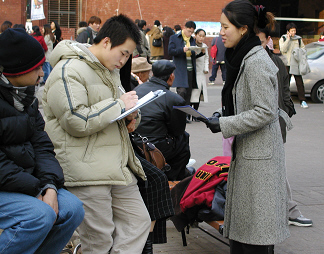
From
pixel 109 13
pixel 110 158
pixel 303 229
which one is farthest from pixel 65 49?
pixel 109 13

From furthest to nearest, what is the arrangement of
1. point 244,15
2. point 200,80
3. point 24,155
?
point 200,80
point 244,15
point 24,155

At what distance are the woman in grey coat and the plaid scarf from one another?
4.01 ft

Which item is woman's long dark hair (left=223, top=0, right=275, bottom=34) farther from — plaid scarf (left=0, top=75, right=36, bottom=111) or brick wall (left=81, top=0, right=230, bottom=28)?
brick wall (left=81, top=0, right=230, bottom=28)

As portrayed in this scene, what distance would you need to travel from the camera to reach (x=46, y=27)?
14828mm

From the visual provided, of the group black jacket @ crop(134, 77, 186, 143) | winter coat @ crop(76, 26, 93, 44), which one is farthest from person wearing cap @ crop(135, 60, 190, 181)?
winter coat @ crop(76, 26, 93, 44)

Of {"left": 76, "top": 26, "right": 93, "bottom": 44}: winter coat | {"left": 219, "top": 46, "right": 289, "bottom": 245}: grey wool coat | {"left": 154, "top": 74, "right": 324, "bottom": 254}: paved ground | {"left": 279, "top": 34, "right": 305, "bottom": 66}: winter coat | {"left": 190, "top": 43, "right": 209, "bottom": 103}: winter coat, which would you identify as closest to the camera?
{"left": 219, "top": 46, "right": 289, "bottom": 245}: grey wool coat

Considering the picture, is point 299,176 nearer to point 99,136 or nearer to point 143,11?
point 99,136

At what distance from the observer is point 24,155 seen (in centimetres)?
273

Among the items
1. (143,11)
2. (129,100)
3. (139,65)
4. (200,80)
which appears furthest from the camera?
(143,11)

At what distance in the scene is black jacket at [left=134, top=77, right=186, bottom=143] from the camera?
507 cm

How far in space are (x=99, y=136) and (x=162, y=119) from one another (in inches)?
83.0

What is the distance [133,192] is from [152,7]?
21.0 metres

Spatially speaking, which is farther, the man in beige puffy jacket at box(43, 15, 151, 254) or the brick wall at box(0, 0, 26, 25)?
the brick wall at box(0, 0, 26, 25)

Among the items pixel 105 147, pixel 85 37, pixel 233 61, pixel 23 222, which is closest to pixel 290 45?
pixel 85 37
